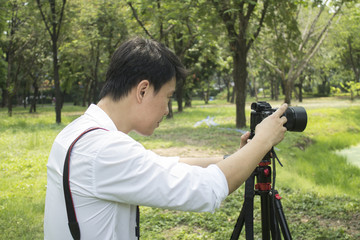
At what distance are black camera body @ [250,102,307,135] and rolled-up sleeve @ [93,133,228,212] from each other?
683 mm

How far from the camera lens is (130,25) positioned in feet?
59.1

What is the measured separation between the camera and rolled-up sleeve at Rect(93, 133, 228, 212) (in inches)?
47.1

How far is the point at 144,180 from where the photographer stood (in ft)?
3.93

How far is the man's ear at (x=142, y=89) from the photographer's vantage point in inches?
56.6

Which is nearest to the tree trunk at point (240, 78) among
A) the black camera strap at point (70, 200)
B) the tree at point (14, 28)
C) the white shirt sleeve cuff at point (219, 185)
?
the tree at point (14, 28)

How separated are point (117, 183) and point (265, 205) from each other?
4.24 ft

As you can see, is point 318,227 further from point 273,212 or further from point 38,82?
point 38,82

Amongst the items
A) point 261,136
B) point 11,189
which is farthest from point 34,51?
point 261,136

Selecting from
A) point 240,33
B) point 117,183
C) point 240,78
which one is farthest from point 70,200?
point 240,78

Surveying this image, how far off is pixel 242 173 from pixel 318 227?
2.91 meters

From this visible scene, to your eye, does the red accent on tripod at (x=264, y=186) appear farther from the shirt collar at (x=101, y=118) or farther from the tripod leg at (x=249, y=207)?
the shirt collar at (x=101, y=118)

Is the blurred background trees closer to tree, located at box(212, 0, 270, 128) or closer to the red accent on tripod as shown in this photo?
tree, located at box(212, 0, 270, 128)

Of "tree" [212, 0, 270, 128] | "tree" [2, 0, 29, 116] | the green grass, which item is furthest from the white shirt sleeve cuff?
"tree" [2, 0, 29, 116]

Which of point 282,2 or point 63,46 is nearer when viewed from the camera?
point 282,2
